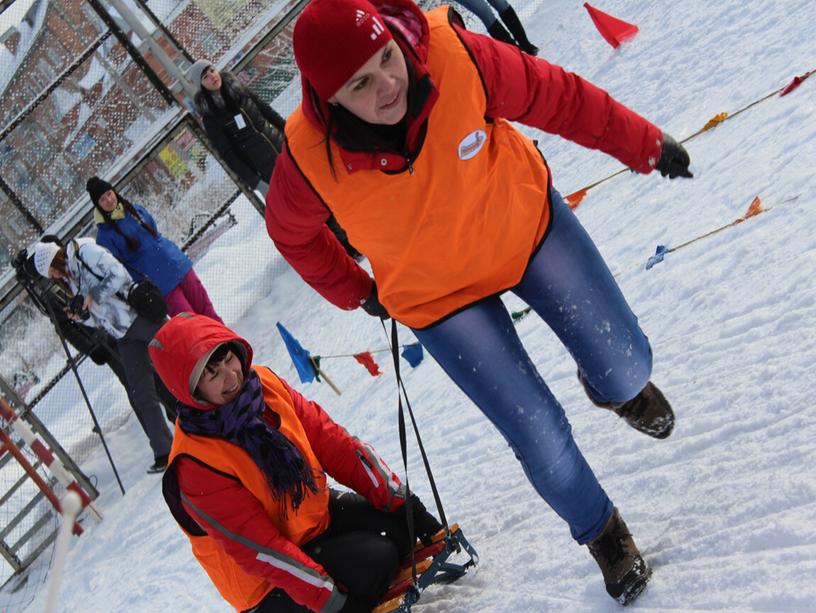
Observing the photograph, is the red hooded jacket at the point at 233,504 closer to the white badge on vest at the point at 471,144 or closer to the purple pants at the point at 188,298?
the white badge on vest at the point at 471,144

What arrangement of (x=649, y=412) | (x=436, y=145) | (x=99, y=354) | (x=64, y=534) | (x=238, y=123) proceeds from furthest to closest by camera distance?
(x=238, y=123)
(x=99, y=354)
(x=649, y=412)
(x=436, y=145)
(x=64, y=534)

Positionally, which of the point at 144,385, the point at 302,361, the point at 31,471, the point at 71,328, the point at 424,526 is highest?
the point at 71,328

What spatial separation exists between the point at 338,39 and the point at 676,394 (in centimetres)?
200

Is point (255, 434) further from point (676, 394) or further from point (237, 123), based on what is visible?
point (237, 123)

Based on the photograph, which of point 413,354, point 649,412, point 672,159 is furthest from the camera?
point 413,354

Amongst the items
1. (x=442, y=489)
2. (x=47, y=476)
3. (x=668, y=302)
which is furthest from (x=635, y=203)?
(x=47, y=476)

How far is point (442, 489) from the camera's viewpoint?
13.8 feet

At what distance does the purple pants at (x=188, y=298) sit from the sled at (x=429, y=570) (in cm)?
352

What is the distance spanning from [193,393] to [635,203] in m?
3.29

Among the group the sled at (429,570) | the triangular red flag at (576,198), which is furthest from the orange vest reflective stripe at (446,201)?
the triangular red flag at (576,198)

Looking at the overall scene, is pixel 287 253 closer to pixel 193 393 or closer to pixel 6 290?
pixel 193 393

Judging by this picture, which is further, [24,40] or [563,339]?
[24,40]

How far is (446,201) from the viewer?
237 cm

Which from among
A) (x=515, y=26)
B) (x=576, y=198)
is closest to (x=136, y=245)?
(x=576, y=198)
